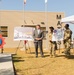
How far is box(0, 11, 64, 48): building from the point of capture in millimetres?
36281

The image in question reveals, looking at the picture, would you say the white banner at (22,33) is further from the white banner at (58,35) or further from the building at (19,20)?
the building at (19,20)

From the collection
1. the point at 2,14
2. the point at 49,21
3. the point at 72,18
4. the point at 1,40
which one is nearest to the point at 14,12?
the point at 2,14

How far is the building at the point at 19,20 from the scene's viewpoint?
1428 inches

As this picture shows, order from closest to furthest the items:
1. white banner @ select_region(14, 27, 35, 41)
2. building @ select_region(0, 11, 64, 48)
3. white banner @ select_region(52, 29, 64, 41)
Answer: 1. white banner @ select_region(52, 29, 64, 41)
2. white banner @ select_region(14, 27, 35, 41)
3. building @ select_region(0, 11, 64, 48)

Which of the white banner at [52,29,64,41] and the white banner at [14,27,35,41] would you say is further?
the white banner at [14,27,35,41]

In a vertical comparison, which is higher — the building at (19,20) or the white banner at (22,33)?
the building at (19,20)

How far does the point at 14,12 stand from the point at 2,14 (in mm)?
1362

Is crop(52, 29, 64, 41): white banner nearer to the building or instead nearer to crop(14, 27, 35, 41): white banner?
crop(14, 27, 35, 41): white banner

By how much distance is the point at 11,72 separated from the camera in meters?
11.4

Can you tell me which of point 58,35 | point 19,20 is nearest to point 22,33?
point 58,35

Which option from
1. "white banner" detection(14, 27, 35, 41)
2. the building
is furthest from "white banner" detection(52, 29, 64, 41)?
the building

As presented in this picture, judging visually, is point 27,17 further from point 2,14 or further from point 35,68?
point 35,68

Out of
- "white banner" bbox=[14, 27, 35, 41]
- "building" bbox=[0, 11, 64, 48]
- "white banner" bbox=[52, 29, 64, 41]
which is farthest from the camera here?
"building" bbox=[0, 11, 64, 48]

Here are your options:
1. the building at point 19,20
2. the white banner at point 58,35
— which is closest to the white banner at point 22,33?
the white banner at point 58,35
